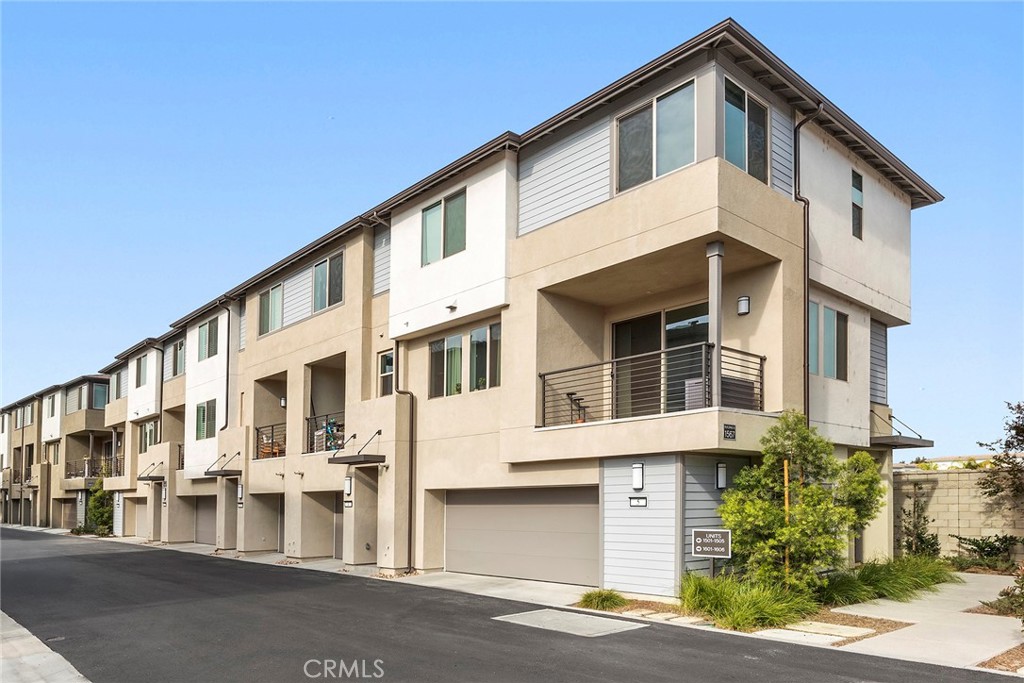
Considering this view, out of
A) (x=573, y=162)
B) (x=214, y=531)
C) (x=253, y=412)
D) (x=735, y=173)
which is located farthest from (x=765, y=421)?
(x=214, y=531)

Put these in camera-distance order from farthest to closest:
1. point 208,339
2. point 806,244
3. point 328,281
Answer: point 208,339 → point 328,281 → point 806,244

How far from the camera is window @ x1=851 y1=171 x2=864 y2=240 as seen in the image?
18.9m

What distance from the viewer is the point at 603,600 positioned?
14484mm

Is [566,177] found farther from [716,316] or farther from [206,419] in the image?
[206,419]

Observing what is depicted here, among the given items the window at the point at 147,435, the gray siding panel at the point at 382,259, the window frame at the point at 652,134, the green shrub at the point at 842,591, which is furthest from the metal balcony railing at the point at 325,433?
the window at the point at 147,435

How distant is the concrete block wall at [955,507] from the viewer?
19.0 meters

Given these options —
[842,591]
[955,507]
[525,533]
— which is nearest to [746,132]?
[842,591]

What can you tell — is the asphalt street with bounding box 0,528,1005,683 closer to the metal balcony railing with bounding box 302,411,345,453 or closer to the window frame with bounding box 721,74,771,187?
the metal balcony railing with bounding box 302,411,345,453

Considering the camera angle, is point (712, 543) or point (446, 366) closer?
point (712, 543)

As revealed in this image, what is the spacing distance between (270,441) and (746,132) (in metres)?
19.8

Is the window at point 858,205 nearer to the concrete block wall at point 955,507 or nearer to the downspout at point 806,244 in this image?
the downspout at point 806,244

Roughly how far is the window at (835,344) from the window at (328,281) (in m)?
13.5

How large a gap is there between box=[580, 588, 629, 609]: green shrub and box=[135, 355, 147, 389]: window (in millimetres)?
34267

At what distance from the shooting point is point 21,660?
1138cm
